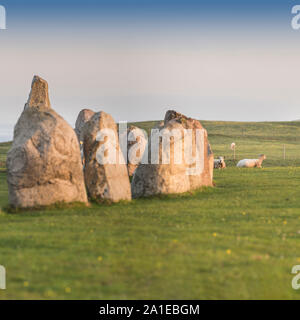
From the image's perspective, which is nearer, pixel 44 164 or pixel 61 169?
pixel 44 164

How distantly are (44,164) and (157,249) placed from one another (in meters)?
7.19

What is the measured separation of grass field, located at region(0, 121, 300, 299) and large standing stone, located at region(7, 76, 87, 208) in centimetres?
70

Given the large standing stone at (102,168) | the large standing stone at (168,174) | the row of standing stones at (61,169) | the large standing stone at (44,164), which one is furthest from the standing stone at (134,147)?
the large standing stone at (44,164)

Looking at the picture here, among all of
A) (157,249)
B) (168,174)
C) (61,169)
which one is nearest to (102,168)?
(61,169)

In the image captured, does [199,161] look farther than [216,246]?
Yes

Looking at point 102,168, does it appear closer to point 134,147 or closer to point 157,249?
point 157,249

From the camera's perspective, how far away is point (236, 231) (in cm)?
1430

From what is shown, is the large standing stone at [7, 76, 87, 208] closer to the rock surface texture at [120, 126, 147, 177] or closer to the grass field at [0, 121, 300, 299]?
the grass field at [0, 121, 300, 299]

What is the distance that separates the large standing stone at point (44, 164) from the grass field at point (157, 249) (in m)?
0.70

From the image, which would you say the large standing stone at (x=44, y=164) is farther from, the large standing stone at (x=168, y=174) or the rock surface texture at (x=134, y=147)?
the rock surface texture at (x=134, y=147)

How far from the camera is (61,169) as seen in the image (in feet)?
58.4

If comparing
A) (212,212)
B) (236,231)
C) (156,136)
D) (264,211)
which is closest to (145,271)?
(236,231)
